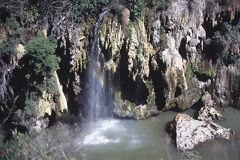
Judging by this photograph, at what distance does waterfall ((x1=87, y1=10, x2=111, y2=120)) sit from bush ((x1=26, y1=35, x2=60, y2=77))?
2090 mm

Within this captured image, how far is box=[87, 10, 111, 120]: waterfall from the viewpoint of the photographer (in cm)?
2214

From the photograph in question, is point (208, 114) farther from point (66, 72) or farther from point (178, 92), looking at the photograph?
point (66, 72)

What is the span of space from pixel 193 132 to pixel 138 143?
2679 mm

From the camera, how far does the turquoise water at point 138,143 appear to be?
2053cm

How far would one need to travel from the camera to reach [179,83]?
2373 centimetres

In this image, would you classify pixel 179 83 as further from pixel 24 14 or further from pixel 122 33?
pixel 24 14

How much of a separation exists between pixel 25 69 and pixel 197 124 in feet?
28.6

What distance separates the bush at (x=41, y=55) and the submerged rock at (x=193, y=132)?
21.7 feet

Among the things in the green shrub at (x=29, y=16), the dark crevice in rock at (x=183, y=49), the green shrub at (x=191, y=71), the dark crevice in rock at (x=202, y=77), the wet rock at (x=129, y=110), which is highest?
the green shrub at (x=29, y=16)

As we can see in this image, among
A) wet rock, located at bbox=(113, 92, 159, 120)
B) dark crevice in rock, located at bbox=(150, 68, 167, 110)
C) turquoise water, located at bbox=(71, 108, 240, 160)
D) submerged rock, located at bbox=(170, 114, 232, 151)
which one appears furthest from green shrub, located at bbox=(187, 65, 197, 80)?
wet rock, located at bbox=(113, 92, 159, 120)

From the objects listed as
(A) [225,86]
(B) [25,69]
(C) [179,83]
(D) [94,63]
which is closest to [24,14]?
(B) [25,69]

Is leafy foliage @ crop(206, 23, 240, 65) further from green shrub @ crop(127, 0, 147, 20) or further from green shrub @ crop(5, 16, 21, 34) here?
green shrub @ crop(5, 16, 21, 34)

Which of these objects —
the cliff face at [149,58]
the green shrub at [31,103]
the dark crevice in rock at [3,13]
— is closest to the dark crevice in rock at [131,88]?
the cliff face at [149,58]

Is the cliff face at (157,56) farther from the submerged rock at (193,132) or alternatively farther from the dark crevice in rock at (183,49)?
the submerged rock at (193,132)
